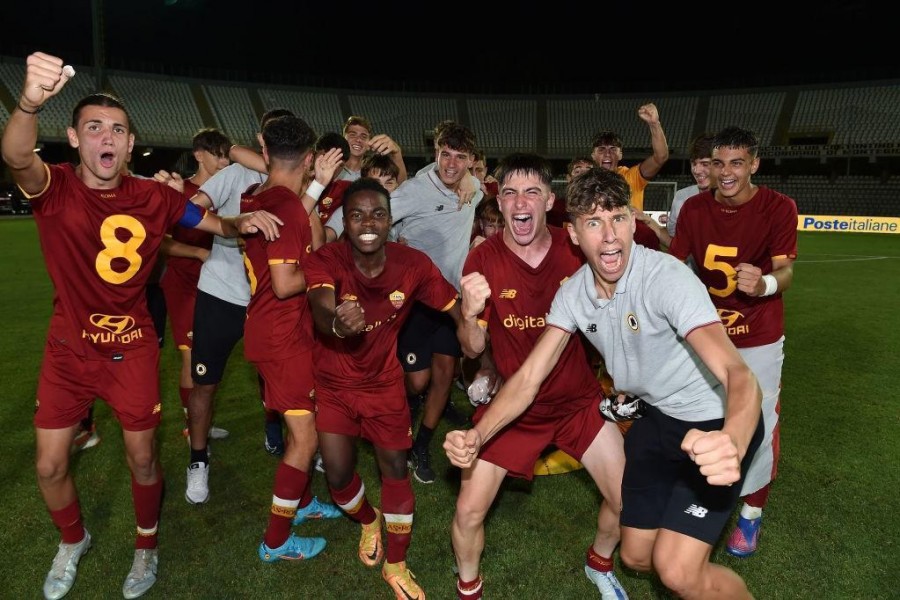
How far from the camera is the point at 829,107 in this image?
123 ft

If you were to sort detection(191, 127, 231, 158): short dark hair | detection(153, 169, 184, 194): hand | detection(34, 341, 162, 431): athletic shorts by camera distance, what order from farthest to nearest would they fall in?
detection(191, 127, 231, 158): short dark hair, detection(153, 169, 184, 194): hand, detection(34, 341, 162, 431): athletic shorts

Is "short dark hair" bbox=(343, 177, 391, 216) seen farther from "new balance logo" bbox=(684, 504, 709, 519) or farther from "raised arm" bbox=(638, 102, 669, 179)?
"raised arm" bbox=(638, 102, 669, 179)

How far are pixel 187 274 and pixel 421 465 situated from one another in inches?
105

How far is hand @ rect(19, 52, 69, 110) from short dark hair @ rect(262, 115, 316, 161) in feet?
3.86

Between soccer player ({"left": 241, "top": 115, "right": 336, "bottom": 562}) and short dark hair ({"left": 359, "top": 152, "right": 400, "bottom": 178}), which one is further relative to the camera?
short dark hair ({"left": 359, "top": 152, "right": 400, "bottom": 178})

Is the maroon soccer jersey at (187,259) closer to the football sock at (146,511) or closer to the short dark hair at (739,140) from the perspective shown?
the football sock at (146,511)

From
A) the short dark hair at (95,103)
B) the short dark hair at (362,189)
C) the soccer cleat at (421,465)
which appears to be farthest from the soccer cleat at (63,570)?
the short dark hair at (362,189)

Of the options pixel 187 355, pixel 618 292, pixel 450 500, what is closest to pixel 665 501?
pixel 618 292

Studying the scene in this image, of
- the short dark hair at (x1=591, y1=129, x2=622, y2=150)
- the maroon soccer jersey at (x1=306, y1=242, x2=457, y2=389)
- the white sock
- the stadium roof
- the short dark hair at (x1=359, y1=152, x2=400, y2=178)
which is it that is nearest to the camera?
the maroon soccer jersey at (x1=306, y1=242, x2=457, y2=389)

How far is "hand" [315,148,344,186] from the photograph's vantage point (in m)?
4.00

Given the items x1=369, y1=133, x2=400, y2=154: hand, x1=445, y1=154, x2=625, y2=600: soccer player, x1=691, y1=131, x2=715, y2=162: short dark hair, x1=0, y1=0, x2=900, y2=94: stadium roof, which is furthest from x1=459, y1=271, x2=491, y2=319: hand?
x1=0, y1=0, x2=900, y2=94: stadium roof

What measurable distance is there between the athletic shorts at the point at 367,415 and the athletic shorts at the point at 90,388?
96 centimetres

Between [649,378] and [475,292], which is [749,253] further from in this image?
[475,292]

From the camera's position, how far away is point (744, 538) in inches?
147
